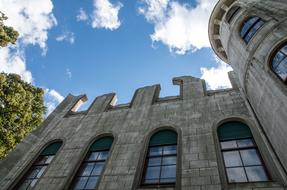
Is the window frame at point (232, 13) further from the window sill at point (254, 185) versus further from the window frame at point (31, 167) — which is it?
the window frame at point (31, 167)

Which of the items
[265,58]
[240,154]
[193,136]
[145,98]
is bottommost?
[240,154]

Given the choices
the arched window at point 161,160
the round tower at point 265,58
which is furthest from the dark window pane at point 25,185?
the round tower at point 265,58

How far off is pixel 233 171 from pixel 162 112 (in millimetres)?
4338

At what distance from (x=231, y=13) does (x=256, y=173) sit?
25.8 feet

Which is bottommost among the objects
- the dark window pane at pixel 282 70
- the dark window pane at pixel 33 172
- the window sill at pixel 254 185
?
the window sill at pixel 254 185

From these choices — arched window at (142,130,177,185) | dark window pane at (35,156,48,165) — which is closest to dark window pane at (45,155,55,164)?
dark window pane at (35,156,48,165)

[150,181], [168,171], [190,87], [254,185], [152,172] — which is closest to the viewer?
[254,185]

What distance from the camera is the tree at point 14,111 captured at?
630 inches

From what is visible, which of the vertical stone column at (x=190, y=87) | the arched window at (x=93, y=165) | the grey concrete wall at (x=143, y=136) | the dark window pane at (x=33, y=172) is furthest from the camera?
the vertical stone column at (x=190, y=87)

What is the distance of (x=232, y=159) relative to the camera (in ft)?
22.6

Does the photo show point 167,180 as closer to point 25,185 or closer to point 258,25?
point 25,185

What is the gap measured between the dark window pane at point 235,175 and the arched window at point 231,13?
7.35 meters

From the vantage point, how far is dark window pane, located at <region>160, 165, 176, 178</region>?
7.08m

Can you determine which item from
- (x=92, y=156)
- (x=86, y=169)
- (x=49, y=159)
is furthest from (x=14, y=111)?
(x=86, y=169)
